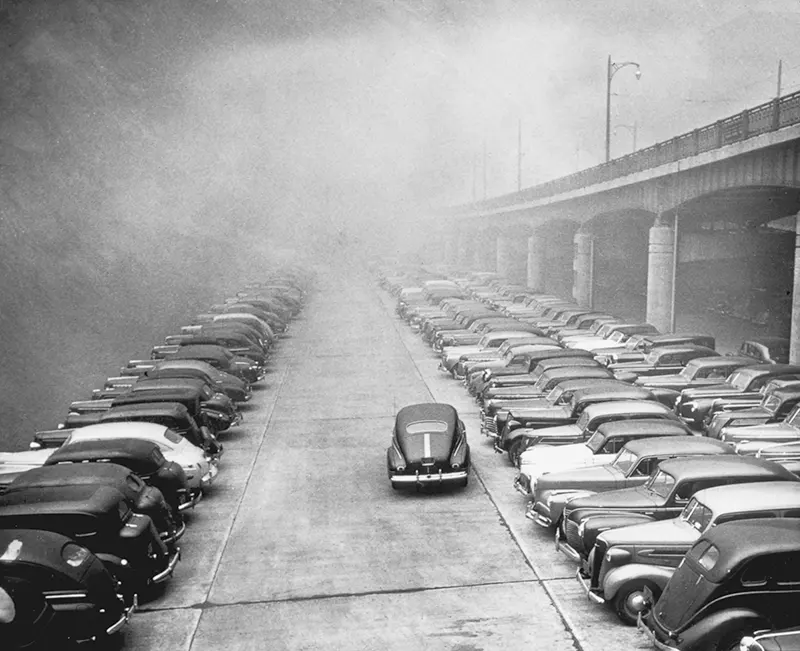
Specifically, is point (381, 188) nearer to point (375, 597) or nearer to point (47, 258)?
point (47, 258)

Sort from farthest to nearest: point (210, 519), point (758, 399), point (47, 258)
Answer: point (47, 258)
point (758, 399)
point (210, 519)

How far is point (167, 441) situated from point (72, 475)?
3.62 metres

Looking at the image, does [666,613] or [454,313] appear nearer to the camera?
[666,613]

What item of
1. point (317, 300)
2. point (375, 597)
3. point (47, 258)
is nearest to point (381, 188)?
point (47, 258)

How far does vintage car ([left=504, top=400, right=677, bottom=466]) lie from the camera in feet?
56.5

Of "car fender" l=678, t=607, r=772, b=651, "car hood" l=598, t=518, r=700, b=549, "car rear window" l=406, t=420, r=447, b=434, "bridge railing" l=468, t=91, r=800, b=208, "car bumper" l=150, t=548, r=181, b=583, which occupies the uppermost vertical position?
"bridge railing" l=468, t=91, r=800, b=208

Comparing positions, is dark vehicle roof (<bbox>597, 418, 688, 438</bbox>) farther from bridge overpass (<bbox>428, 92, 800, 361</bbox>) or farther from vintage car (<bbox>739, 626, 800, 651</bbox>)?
bridge overpass (<bbox>428, 92, 800, 361</bbox>)

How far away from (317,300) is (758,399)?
1642 inches

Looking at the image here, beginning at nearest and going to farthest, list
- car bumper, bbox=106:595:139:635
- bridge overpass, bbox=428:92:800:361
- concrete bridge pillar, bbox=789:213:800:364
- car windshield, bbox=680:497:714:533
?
car bumper, bbox=106:595:139:635, car windshield, bbox=680:497:714:533, concrete bridge pillar, bbox=789:213:800:364, bridge overpass, bbox=428:92:800:361

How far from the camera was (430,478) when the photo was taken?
54.3 feet

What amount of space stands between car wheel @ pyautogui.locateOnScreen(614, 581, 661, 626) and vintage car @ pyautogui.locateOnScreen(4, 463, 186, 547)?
6526 mm

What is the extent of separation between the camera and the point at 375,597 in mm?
12023

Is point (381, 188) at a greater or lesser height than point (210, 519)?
greater

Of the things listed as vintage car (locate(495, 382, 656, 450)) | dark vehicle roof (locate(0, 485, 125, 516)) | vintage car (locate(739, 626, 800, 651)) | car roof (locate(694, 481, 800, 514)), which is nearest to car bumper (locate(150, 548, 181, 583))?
dark vehicle roof (locate(0, 485, 125, 516))
